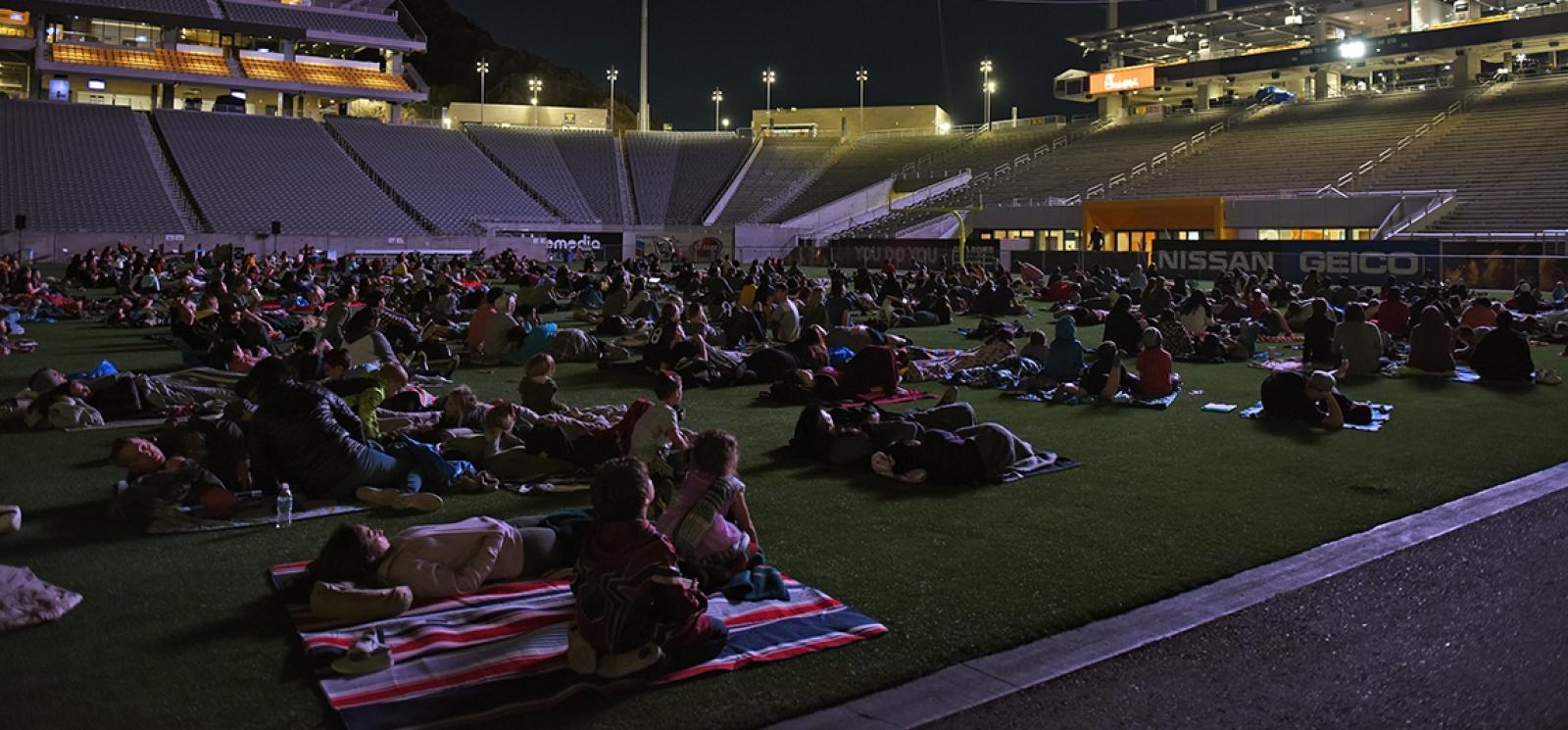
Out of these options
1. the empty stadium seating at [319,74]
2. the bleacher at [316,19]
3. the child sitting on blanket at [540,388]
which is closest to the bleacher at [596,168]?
the empty stadium seating at [319,74]

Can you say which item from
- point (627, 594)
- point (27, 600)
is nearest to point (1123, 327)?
point (627, 594)

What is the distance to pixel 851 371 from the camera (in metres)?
12.8

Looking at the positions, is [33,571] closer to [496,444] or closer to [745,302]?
[496,444]

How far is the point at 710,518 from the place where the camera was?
5879 millimetres

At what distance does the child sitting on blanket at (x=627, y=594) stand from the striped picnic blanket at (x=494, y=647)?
0.09 metres

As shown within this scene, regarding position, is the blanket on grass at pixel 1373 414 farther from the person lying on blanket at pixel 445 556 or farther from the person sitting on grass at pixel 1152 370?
the person lying on blanket at pixel 445 556

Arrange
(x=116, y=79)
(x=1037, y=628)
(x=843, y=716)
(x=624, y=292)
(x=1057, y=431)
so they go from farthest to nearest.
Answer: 1. (x=116, y=79)
2. (x=624, y=292)
3. (x=1057, y=431)
4. (x=1037, y=628)
5. (x=843, y=716)

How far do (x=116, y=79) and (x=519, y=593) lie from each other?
65490 millimetres

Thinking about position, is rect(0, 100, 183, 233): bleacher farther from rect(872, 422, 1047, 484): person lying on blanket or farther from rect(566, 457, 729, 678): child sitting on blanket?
rect(566, 457, 729, 678): child sitting on blanket

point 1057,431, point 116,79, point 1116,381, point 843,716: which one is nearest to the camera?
point 843,716

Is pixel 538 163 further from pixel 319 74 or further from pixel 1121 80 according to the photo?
pixel 1121 80

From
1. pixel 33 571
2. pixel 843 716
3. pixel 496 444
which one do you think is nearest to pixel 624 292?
pixel 496 444

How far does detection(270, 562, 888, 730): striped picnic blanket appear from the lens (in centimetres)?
455

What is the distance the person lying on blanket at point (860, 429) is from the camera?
357 inches
